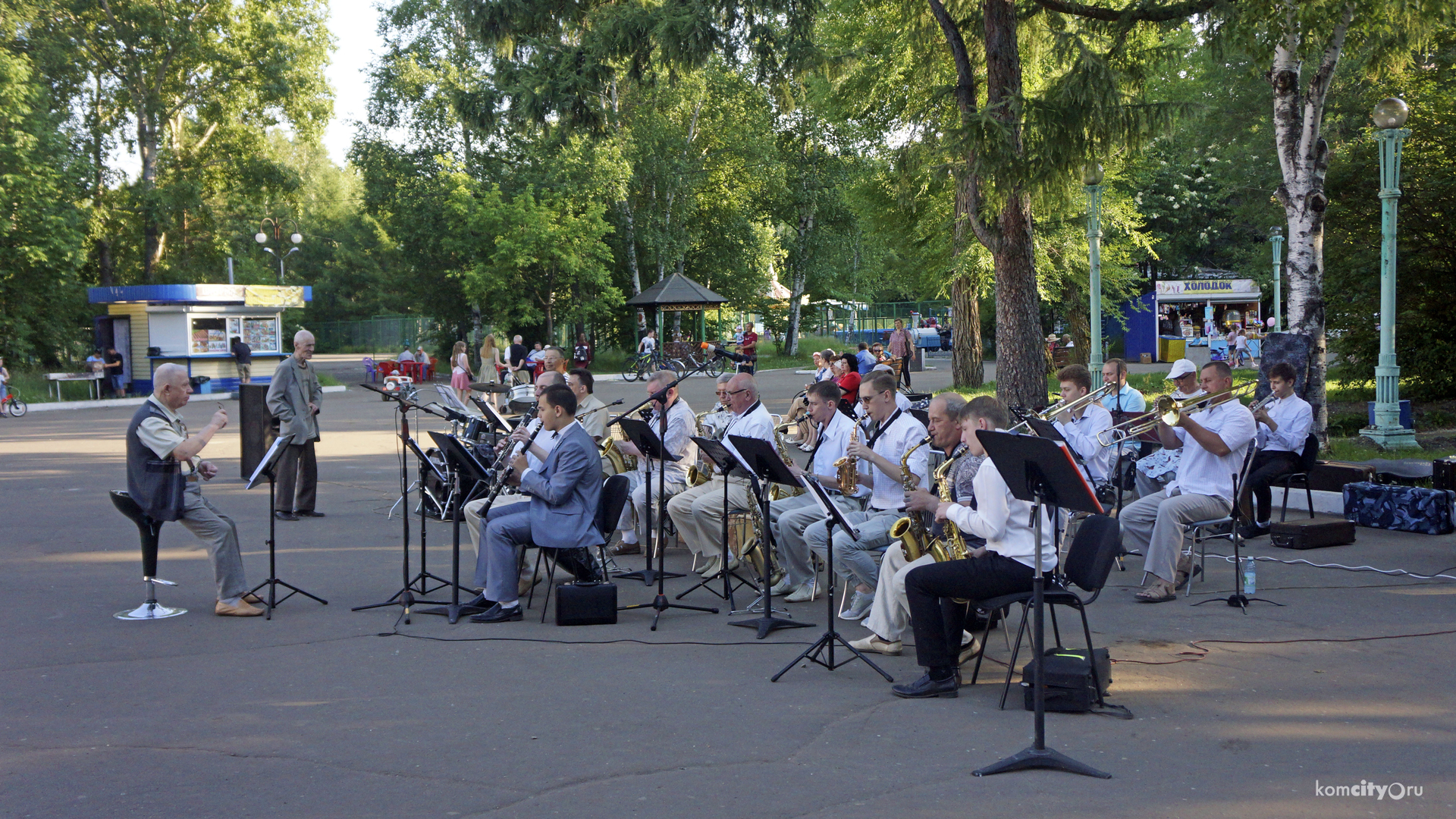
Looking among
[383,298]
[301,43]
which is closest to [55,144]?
[301,43]

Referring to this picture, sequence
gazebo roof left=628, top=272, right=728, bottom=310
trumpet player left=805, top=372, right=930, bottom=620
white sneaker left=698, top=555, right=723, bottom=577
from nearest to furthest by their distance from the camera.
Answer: trumpet player left=805, top=372, right=930, bottom=620, white sneaker left=698, top=555, right=723, bottom=577, gazebo roof left=628, top=272, right=728, bottom=310

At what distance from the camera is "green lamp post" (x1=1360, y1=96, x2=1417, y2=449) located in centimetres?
1274

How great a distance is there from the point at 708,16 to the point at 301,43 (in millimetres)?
30800

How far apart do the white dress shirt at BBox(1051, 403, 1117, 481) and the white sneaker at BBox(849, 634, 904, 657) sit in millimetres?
Result: 3130

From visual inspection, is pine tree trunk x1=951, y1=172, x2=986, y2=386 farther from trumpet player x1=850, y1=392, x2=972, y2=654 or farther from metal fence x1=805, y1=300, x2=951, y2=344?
metal fence x1=805, y1=300, x2=951, y2=344

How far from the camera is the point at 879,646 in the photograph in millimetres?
6602

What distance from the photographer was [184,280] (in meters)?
44.5

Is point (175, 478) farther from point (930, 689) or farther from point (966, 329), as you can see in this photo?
point (966, 329)

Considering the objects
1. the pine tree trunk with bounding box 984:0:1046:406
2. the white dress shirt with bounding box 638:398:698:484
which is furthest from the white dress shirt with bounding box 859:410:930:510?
the pine tree trunk with bounding box 984:0:1046:406

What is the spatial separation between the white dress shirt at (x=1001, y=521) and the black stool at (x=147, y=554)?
5.40 meters

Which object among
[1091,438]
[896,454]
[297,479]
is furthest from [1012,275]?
[297,479]

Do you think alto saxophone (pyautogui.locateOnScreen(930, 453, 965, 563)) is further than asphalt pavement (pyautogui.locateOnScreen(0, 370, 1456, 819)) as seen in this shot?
Yes

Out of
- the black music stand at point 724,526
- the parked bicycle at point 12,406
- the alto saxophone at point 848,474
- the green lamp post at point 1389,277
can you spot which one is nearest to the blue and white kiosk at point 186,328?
the parked bicycle at point 12,406

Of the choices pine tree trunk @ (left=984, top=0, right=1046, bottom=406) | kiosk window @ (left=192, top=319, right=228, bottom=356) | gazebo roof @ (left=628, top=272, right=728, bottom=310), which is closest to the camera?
pine tree trunk @ (left=984, top=0, right=1046, bottom=406)
